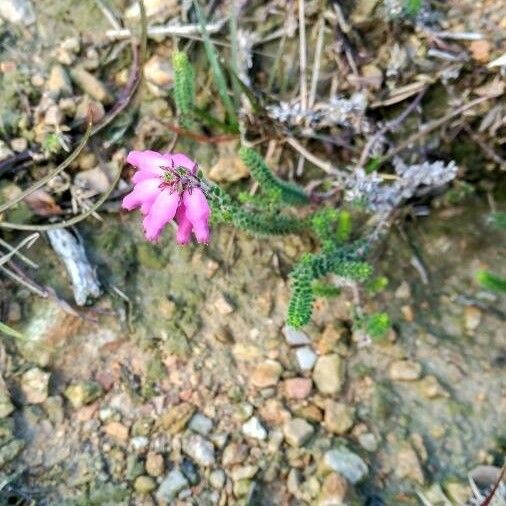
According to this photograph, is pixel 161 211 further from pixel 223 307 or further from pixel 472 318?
pixel 472 318

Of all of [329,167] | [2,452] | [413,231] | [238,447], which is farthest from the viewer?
[413,231]

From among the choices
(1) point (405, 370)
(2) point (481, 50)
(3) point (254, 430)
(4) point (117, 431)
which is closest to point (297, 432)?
(3) point (254, 430)

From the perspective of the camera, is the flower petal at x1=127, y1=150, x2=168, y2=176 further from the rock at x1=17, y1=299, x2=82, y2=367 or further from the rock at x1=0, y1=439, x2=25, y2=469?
the rock at x1=0, y1=439, x2=25, y2=469

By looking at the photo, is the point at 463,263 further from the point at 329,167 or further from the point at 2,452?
the point at 2,452

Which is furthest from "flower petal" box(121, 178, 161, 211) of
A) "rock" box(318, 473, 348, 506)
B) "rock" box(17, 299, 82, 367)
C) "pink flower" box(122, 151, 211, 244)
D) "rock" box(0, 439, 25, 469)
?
"rock" box(318, 473, 348, 506)

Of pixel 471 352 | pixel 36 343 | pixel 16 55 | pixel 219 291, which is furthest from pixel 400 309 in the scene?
pixel 16 55

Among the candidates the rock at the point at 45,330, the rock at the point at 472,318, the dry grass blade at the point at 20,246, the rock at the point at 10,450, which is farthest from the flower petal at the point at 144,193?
the rock at the point at 472,318
